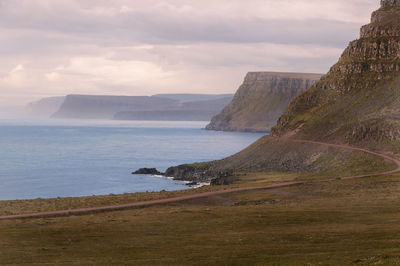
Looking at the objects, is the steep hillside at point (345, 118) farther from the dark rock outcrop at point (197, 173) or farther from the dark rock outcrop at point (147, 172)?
the dark rock outcrop at point (147, 172)

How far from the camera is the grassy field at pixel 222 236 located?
32.2 metres

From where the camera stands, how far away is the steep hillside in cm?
12838

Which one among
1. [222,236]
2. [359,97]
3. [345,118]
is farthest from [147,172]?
[222,236]

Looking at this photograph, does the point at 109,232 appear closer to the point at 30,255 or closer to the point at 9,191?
the point at 30,255

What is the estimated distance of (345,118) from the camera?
483 feet

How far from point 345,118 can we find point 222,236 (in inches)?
4488

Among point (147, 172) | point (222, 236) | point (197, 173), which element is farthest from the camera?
point (147, 172)

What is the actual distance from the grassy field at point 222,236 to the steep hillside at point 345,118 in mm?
59342

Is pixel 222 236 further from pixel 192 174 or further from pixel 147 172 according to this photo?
pixel 147 172

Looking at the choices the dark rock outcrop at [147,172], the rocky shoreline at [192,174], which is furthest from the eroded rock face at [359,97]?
the dark rock outcrop at [147,172]

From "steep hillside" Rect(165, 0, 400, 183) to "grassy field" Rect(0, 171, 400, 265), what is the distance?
195 ft

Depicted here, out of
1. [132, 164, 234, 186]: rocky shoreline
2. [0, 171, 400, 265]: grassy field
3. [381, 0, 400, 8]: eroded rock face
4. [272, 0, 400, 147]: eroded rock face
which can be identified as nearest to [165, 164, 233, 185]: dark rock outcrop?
[132, 164, 234, 186]: rocky shoreline

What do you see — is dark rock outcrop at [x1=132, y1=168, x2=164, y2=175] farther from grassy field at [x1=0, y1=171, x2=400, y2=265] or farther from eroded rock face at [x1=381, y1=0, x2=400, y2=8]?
eroded rock face at [x1=381, y1=0, x2=400, y2=8]

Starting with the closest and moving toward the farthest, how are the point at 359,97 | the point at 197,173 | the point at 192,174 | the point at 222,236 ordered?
the point at 222,236
the point at 192,174
the point at 197,173
the point at 359,97
